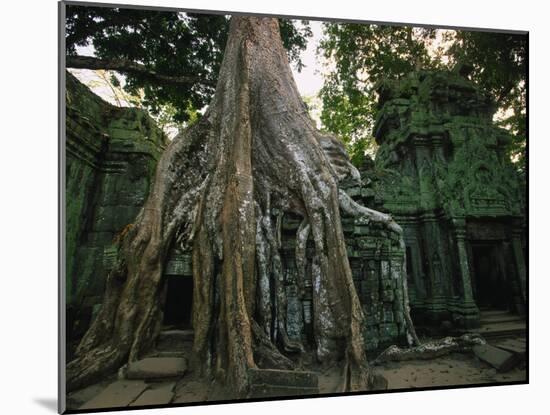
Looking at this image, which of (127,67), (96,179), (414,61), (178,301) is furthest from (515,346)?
(127,67)

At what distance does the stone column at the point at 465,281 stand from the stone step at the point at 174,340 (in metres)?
2.60

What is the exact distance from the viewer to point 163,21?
3.20 m

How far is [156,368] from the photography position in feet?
9.53

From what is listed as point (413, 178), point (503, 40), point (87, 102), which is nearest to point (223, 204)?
point (87, 102)

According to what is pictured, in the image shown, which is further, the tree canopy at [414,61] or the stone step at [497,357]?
the tree canopy at [414,61]

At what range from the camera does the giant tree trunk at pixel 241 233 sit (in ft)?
9.68

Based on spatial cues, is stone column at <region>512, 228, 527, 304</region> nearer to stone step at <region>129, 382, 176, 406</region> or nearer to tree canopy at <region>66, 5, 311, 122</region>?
tree canopy at <region>66, 5, 311, 122</region>

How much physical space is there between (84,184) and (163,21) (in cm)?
158

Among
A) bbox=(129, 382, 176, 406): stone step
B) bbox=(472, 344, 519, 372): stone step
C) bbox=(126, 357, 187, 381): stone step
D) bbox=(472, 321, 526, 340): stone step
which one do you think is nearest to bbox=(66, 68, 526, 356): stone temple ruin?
bbox=(472, 321, 526, 340): stone step

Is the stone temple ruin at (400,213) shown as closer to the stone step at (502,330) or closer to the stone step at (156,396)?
the stone step at (502,330)

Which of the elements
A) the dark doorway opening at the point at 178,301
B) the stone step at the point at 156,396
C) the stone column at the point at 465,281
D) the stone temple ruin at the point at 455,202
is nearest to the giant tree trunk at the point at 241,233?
the stone step at the point at 156,396

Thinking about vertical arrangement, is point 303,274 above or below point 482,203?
below

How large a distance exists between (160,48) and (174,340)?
8.56 feet

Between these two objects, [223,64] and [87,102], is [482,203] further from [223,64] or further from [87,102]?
[87,102]
